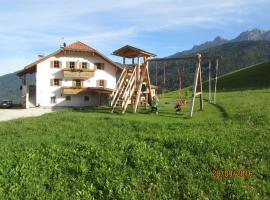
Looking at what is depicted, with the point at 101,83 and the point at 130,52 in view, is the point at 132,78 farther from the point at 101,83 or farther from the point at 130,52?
the point at 101,83

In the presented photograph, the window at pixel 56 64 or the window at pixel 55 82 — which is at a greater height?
the window at pixel 56 64

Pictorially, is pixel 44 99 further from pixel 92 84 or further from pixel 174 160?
pixel 174 160

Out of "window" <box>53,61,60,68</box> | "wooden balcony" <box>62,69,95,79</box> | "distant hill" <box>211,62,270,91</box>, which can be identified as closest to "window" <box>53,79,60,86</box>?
"wooden balcony" <box>62,69,95,79</box>

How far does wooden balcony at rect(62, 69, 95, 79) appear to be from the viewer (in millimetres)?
53500

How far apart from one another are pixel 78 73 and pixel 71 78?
1559 millimetres

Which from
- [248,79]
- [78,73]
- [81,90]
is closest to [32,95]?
[81,90]

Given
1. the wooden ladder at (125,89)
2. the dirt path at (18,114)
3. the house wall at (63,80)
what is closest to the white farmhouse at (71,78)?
the house wall at (63,80)

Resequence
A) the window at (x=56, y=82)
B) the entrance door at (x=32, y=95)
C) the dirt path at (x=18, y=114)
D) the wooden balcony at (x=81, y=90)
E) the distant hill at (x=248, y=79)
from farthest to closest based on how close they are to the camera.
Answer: the distant hill at (x=248, y=79)
the entrance door at (x=32, y=95)
the window at (x=56, y=82)
the wooden balcony at (x=81, y=90)
the dirt path at (x=18, y=114)

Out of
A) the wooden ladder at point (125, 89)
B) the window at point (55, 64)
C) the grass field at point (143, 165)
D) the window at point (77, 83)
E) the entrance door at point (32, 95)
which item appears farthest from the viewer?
the entrance door at point (32, 95)

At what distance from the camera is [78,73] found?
2125 inches

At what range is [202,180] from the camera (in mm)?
12344

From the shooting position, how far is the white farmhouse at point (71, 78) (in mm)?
Result: 53594

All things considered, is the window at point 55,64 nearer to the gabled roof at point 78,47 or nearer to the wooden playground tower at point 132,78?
the gabled roof at point 78,47

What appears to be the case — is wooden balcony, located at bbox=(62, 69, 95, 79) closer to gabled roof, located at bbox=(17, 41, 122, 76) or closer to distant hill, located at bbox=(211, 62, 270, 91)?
gabled roof, located at bbox=(17, 41, 122, 76)
